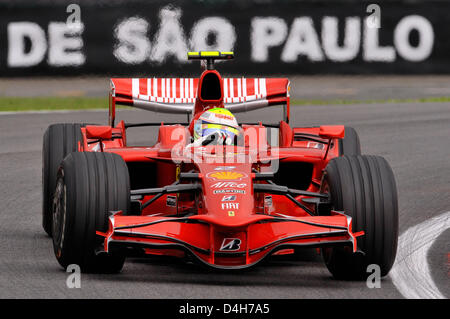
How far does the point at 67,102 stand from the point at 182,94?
414 inches

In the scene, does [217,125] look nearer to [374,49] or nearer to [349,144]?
[349,144]

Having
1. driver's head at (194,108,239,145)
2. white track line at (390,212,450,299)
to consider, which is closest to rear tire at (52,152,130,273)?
driver's head at (194,108,239,145)

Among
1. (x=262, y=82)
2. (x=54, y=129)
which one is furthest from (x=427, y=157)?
(x=54, y=129)

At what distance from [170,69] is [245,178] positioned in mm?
13415

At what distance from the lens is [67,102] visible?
20.4 m

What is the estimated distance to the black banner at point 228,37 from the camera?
20.2m

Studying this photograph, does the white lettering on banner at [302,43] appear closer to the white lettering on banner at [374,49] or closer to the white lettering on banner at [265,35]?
the white lettering on banner at [265,35]

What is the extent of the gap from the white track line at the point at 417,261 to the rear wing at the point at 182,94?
69.0 inches

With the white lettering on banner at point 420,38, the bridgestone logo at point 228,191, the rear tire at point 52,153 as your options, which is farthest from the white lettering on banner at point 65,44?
the bridgestone logo at point 228,191

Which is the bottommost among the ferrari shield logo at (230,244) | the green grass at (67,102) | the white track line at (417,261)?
the green grass at (67,102)

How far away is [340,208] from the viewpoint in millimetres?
7051

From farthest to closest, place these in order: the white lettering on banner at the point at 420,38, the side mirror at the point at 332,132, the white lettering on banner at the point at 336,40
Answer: the white lettering on banner at the point at 420,38
the white lettering on banner at the point at 336,40
the side mirror at the point at 332,132

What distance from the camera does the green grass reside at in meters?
19.8

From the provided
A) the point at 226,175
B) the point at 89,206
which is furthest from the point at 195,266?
the point at 89,206
